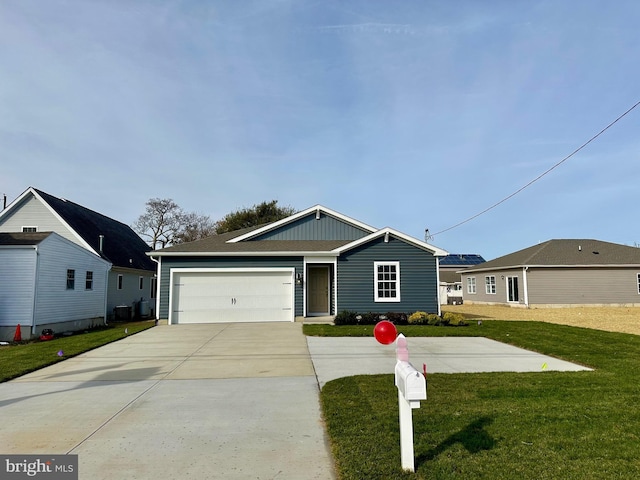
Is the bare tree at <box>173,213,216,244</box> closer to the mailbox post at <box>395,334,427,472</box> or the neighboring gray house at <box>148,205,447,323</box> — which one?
the neighboring gray house at <box>148,205,447,323</box>

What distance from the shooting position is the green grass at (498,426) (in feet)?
11.5

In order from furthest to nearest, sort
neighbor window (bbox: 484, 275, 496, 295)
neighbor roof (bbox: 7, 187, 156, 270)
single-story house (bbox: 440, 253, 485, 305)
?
1. single-story house (bbox: 440, 253, 485, 305)
2. neighbor window (bbox: 484, 275, 496, 295)
3. neighbor roof (bbox: 7, 187, 156, 270)

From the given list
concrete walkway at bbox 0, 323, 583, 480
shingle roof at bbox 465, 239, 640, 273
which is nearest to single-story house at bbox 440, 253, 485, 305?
shingle roof at bbox 465, 239, 640, 273

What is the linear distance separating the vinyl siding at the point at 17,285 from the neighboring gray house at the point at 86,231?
14.8 ft

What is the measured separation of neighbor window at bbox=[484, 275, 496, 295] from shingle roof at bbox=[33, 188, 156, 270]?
25.8 meters

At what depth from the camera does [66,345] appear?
1141cm

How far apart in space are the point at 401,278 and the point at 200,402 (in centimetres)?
1236

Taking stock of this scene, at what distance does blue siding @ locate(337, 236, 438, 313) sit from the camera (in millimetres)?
16672

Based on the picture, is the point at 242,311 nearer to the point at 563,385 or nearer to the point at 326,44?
the point at 326,44

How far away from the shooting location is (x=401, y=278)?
55.3 ft

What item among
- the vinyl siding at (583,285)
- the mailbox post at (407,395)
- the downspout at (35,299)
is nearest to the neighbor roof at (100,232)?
the downspout at (35,299)

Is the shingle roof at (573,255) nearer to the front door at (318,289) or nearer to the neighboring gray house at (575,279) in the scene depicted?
the neighboring gray house at (575,279)

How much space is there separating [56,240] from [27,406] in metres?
11.8

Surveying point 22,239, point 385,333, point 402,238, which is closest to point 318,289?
point 402,238
